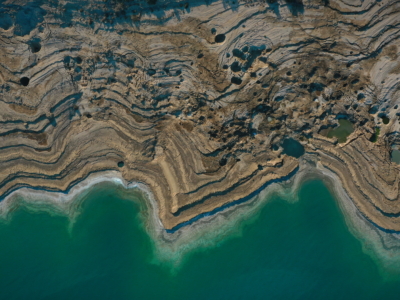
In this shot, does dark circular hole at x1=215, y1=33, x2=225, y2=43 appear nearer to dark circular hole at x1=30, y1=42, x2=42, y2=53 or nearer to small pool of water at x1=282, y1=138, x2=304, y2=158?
small pool of water at x1=282, y1=138, x2=304, y2=158

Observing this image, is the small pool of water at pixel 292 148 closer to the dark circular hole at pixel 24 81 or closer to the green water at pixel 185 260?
the green water at pixel 185 260

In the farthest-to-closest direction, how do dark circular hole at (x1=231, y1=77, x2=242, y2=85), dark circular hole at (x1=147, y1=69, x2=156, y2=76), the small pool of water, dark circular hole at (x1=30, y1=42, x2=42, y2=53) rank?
the small pool of water < dark circular hole at (x1=231, y1=77, x2=242, y2=85) < dark circular hole at (x1=147, y1=69, x2=156, y2=76) < dark circular hole at (x1=30, y1=42, x2=42, y2=53)

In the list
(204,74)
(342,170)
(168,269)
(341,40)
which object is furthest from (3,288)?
(341,40)

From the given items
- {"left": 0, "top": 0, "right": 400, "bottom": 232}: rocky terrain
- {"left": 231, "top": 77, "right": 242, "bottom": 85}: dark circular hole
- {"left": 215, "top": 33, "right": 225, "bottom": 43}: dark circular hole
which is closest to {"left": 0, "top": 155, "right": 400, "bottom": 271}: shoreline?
{"left": 0, "top": 0, "right": 400, "bottom": 232}: rocky terrain

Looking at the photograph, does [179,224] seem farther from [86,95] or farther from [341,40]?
[341,40]

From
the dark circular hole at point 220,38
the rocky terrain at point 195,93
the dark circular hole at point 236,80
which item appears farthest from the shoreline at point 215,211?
the dark circular hole at point 220,38

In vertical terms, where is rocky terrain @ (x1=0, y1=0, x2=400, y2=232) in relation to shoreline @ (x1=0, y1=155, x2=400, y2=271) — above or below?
above
